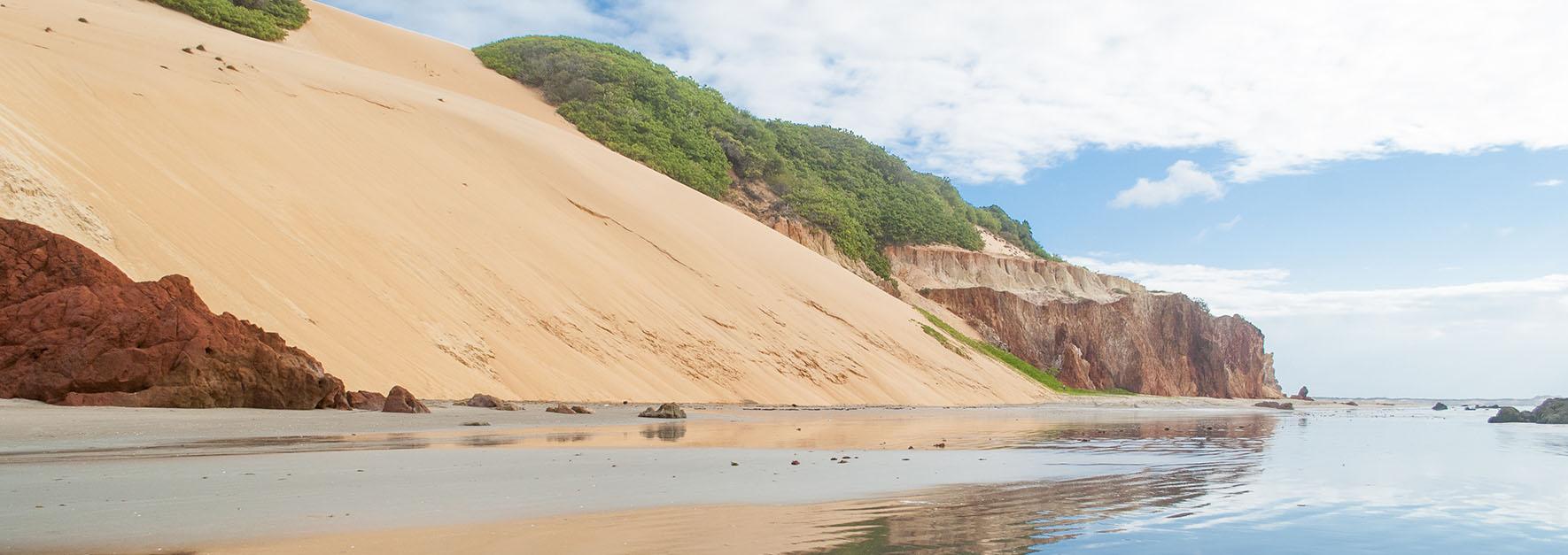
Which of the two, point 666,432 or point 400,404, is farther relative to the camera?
point 400,404

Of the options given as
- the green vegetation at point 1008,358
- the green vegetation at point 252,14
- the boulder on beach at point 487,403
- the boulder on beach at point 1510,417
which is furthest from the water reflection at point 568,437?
the green vegetation at point 252,14

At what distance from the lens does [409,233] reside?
61.0ft

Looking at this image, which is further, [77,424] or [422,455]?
[77,424]

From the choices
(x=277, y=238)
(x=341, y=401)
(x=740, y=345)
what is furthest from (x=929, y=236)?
(x=341, y=401)

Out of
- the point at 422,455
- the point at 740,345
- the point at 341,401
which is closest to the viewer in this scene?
the point at 422,455

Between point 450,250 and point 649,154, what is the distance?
2256cm

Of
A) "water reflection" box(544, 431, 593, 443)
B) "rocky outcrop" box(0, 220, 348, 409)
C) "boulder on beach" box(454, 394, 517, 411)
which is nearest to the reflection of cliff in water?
"water reflection" box(544, 431, 593, 443)

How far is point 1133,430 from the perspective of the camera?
48.2 feet

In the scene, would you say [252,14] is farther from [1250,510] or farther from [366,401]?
[1250,510]

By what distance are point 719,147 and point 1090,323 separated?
1747 cm

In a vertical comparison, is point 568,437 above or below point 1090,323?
below

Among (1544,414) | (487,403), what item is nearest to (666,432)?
(487,403)

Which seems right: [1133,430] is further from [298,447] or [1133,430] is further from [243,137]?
[243,137]

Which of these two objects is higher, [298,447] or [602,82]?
[602,82]
